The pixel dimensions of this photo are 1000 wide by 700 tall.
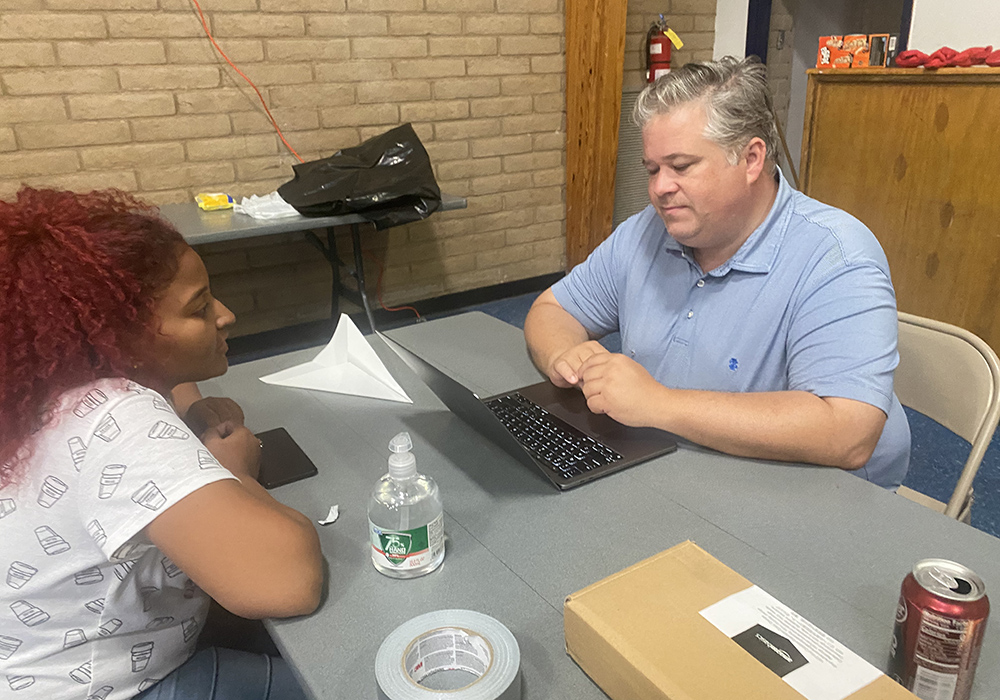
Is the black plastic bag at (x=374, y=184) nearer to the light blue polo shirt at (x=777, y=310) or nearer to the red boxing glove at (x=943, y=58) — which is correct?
the light blue polo shirt at (x=777, y=310)

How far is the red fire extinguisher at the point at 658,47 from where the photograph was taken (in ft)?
12.7

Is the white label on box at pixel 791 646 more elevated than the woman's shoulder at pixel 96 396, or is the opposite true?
the woman's shoulder at pixel 96 396

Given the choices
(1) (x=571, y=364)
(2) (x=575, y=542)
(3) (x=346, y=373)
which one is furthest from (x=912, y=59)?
(2) (x=575, y=542)

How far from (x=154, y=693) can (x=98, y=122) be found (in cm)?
262

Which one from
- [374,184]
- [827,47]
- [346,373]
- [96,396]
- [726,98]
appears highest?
[827,47]

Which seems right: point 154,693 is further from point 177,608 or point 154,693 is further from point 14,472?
point 14,472

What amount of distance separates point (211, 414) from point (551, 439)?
1.76ft

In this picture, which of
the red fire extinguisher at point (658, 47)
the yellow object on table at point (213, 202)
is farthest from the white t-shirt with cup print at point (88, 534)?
the red fire extinguisher at point (658, 47)

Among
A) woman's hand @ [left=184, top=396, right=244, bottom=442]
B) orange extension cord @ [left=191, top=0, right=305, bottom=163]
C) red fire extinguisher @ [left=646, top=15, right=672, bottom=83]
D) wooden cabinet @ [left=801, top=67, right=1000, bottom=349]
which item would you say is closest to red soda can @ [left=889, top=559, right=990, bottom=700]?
woman's hand @ [left=184, top=396, right=244, bottom=442]

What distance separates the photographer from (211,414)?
3.66 ft

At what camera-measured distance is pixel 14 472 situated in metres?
0.72

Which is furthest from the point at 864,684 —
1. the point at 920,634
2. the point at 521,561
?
the point at 521,561

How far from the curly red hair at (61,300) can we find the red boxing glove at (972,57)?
8.71 feet

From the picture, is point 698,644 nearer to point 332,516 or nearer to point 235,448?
point 332,516
